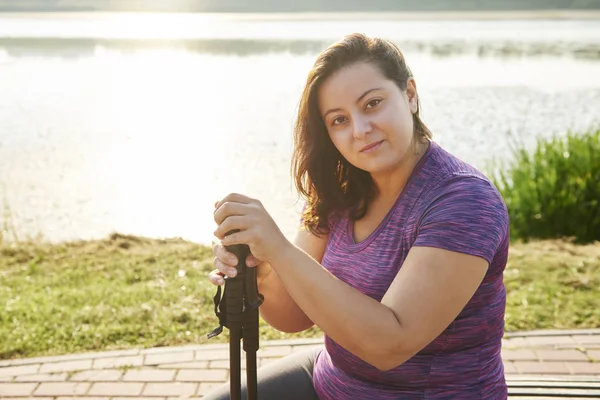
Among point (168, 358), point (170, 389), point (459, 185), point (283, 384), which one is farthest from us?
point (168, 358)

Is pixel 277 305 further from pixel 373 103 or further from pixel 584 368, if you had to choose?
pixel 584 368

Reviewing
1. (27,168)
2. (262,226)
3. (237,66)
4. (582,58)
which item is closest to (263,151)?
(27,168)

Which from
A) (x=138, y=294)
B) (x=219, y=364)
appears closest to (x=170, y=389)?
(x=219, y=364)

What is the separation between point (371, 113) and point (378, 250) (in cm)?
37

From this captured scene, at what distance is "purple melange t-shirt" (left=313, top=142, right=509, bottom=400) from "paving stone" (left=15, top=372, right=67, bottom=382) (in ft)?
6.48

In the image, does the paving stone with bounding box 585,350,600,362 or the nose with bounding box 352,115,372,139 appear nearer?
the nose with bounding box 352,115,372,139

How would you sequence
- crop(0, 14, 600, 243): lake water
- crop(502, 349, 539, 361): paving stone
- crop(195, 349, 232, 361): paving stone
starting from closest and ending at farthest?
crop(502, 349, 539, 361): paving stone < crop(195, 349, 232, 361): paving stone < crop(0, 14, 600, 243): lake water

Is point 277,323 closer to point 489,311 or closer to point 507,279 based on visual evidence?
point 489,311

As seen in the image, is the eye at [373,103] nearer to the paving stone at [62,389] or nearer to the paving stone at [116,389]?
the paving stone at [116,389]

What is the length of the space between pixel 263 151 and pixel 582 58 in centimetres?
1594

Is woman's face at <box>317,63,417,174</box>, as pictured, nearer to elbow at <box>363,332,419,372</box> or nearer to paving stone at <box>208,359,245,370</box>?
elbow at <box>363,332,419,372</box>

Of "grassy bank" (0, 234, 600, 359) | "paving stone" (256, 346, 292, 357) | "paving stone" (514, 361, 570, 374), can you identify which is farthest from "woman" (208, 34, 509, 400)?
"grassy bank" (0, 234, 600, 359)

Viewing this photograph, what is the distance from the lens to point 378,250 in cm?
199

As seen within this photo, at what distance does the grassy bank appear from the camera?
408 centimetres
